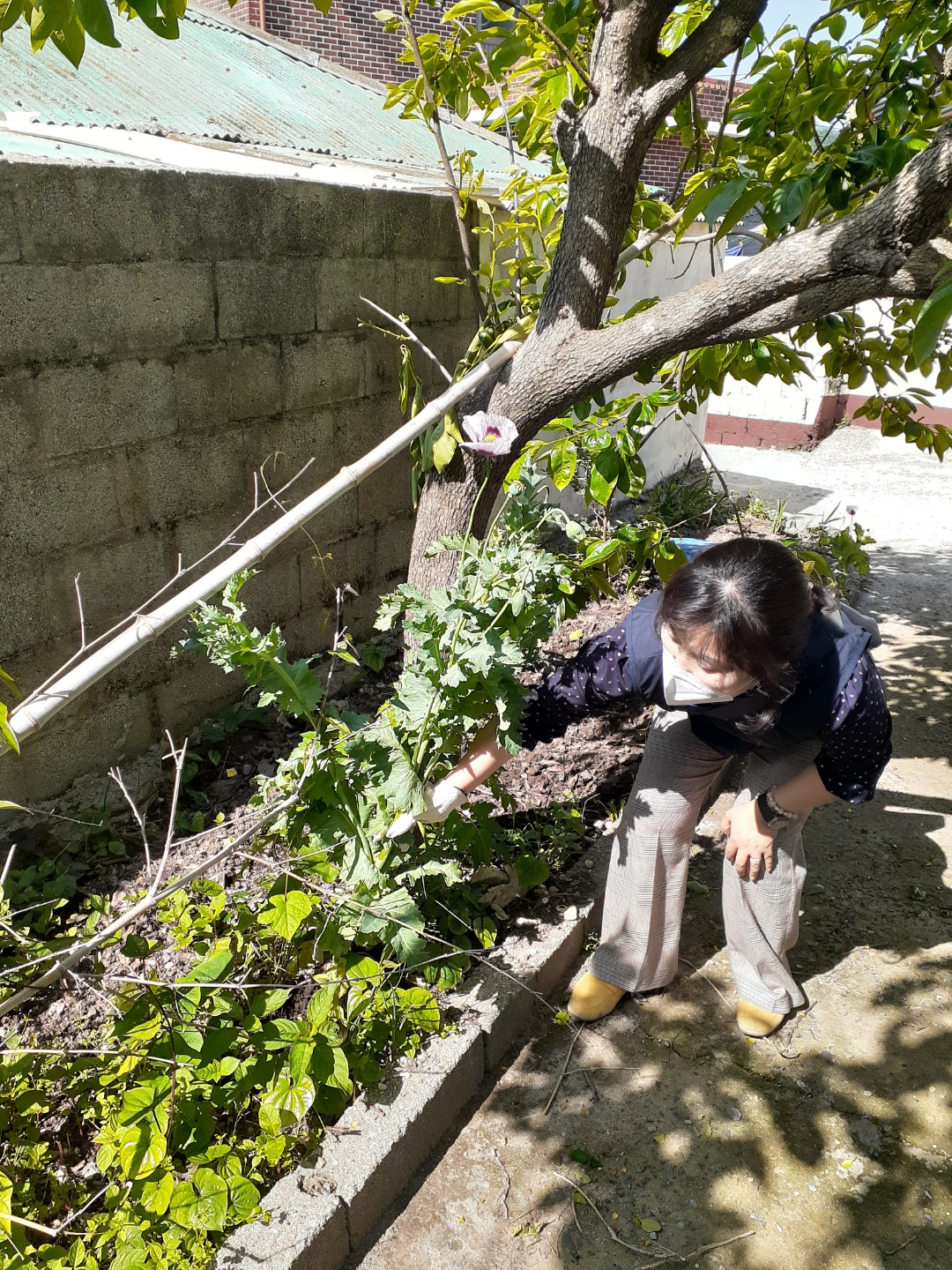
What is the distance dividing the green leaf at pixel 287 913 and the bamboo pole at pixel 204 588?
0.67 metres

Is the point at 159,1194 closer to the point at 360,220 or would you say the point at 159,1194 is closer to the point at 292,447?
the point at 292,447

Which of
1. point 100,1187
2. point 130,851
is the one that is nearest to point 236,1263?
point 100,1187

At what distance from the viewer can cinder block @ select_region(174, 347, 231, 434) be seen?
3008 millimetres

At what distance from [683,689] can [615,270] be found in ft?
5.14

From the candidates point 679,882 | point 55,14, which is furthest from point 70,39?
point 679,882

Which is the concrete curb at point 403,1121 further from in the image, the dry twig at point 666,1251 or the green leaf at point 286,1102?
the dry twig at point 666,1251

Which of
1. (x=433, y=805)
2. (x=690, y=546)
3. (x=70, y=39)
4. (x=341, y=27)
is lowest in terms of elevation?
(x=433, y=805)

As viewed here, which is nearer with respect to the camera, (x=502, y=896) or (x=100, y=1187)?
(x=100, y=1187)

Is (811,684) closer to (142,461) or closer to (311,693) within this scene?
(311,693)

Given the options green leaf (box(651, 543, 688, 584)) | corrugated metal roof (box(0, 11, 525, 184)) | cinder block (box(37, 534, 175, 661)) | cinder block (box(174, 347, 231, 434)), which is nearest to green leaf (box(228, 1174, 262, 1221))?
cinder block (box(37, 534, 175, 661))

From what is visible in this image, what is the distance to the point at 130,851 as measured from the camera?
2.86 m

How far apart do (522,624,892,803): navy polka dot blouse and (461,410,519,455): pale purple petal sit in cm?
57

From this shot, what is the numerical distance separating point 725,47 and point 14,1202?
11.1ft

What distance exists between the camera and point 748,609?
6.40 feet
